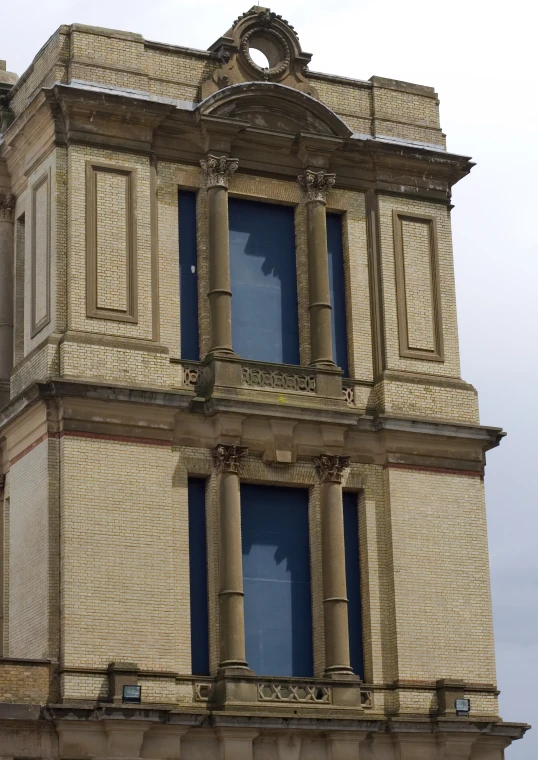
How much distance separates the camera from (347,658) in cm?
3581

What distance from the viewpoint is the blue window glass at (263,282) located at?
124 feet

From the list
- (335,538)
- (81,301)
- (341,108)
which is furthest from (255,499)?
(341,108)

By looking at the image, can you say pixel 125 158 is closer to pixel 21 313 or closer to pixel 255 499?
pixel 21 313

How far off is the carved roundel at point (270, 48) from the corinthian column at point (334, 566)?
26.2ft

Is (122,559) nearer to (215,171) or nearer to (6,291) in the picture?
(6,291)

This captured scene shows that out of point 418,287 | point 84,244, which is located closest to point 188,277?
point 84,244

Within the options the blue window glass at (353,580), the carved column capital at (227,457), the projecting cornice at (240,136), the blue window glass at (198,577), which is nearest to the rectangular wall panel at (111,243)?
the projecting cornice at (240,136)

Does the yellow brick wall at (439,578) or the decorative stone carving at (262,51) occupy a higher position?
the decorative stone carving at (262,51)

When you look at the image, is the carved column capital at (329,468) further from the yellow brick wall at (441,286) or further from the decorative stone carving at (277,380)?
the yellow brick wall at (441,286)

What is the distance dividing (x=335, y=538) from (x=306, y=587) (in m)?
1.12

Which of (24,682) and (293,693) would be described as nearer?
(24,682)

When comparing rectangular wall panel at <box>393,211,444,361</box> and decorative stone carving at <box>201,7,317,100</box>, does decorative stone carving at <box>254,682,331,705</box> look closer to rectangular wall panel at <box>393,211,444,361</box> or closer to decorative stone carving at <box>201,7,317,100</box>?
rectangular wall panel at <box>393,211,444,361</box>

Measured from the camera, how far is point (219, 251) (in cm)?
3712

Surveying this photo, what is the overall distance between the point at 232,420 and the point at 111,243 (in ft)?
13.3
